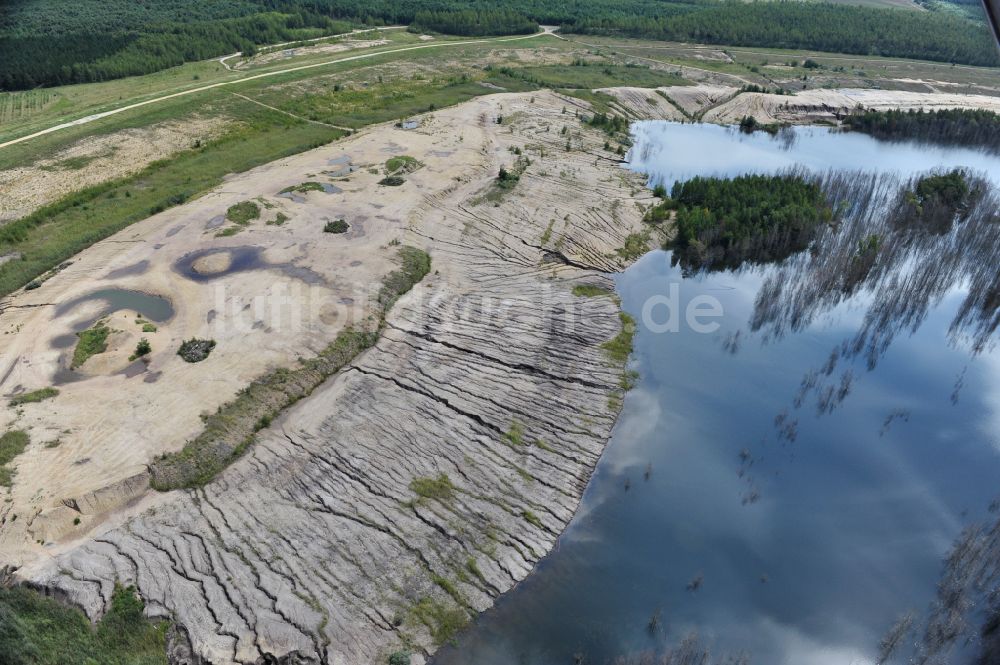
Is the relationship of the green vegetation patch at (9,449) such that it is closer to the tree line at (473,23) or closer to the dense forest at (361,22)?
the dense forest at (361,22)

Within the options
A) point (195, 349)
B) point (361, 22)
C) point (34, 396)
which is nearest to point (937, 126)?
point (195, 349)

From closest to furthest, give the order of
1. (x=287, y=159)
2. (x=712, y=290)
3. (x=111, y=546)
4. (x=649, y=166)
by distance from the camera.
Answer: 1. (x=111, y=546)
2. (x=712, y=290)
3. (x=287, y=159)
4. (x=649, y=166)

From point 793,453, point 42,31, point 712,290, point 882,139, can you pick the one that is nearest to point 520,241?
point 712,290

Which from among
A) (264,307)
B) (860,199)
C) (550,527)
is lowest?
(550,527)

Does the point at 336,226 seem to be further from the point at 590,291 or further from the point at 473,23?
the point at 473,23

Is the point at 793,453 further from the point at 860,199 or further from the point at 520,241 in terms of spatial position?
the point at 860,199

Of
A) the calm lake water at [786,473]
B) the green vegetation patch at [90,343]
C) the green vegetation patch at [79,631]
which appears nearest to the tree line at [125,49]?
the green vegetation patch at [90,343]
